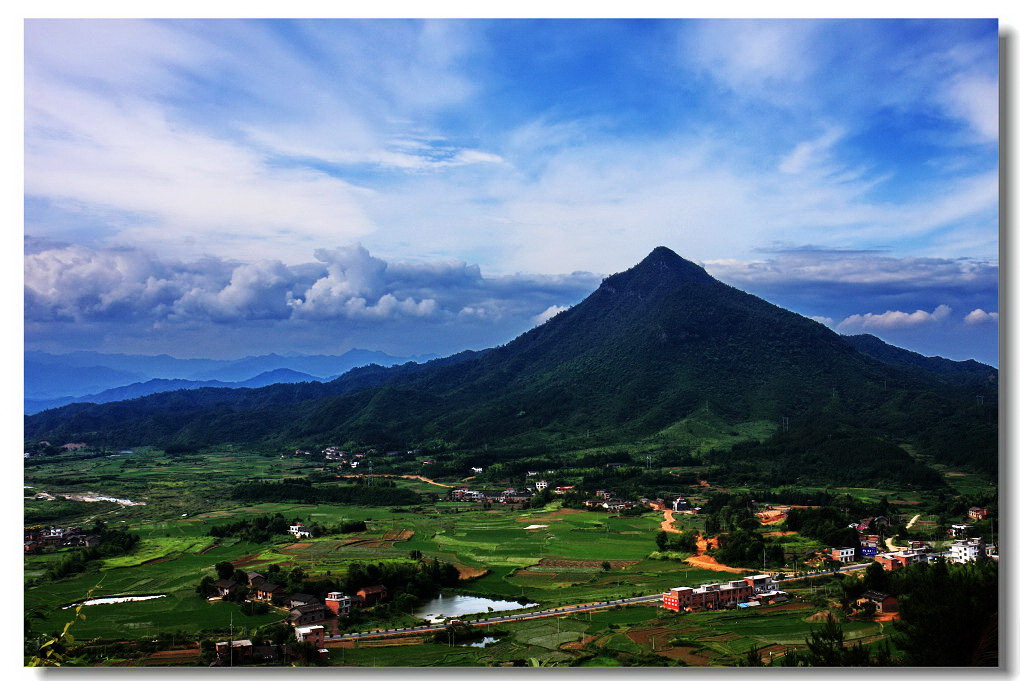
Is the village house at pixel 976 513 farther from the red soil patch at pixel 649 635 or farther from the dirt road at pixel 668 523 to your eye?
the red soil patch at pixel 649 635

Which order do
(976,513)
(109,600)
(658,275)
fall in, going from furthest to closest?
(658,275) → (976,513) → (109,600)

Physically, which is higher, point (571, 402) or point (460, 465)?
point (571, 402)

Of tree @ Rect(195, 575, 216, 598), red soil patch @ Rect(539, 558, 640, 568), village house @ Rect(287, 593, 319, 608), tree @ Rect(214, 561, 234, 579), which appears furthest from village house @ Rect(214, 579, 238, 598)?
red soil patch @ Rect(539, 558, 640, 568)

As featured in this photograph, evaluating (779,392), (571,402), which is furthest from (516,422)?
(779,392)

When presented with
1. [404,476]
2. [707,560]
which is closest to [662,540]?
[707,560]

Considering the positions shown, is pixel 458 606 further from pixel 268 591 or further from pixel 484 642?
pixel 268 591

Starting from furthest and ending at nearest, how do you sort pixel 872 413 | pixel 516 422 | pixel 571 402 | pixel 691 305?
pixel 691 305 → pixel 571 402 → pixel 516 422 → pixel 872 413

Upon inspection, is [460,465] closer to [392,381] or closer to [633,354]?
[633,354]

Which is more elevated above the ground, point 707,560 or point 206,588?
point 206,588
